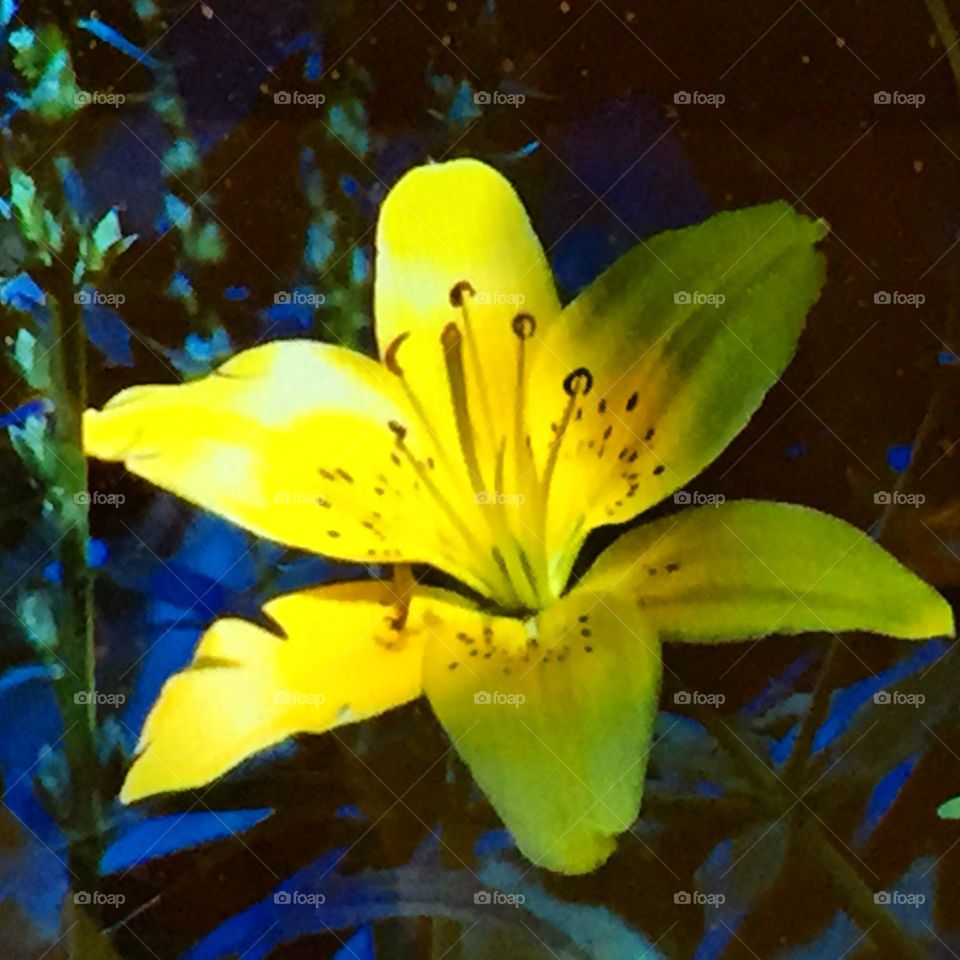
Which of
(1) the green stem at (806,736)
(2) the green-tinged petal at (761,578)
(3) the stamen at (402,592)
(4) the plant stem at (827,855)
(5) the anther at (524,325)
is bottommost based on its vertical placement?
(4) the plant stem at (827,855)

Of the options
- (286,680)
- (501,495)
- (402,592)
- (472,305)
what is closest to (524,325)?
(472,305)

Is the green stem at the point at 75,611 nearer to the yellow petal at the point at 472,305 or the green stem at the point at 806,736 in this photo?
the yellow petal at the point at 472,305

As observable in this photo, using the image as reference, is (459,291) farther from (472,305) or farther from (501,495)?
(501,495)

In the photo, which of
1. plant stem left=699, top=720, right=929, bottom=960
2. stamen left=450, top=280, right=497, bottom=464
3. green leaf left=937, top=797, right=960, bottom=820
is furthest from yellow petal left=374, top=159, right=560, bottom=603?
green leaf left=937, top=797, right=960, bottom=820

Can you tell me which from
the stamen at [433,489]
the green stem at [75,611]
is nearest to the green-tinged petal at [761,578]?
the stamen at [433,489]

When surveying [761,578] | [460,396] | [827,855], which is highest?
[460,396]

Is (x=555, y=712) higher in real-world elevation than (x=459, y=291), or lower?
lower

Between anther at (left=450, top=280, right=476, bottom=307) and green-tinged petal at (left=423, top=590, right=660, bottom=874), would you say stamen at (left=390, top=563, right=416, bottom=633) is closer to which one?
green-tinged petal at (left=423, top=590, right=660, bottom=874)
